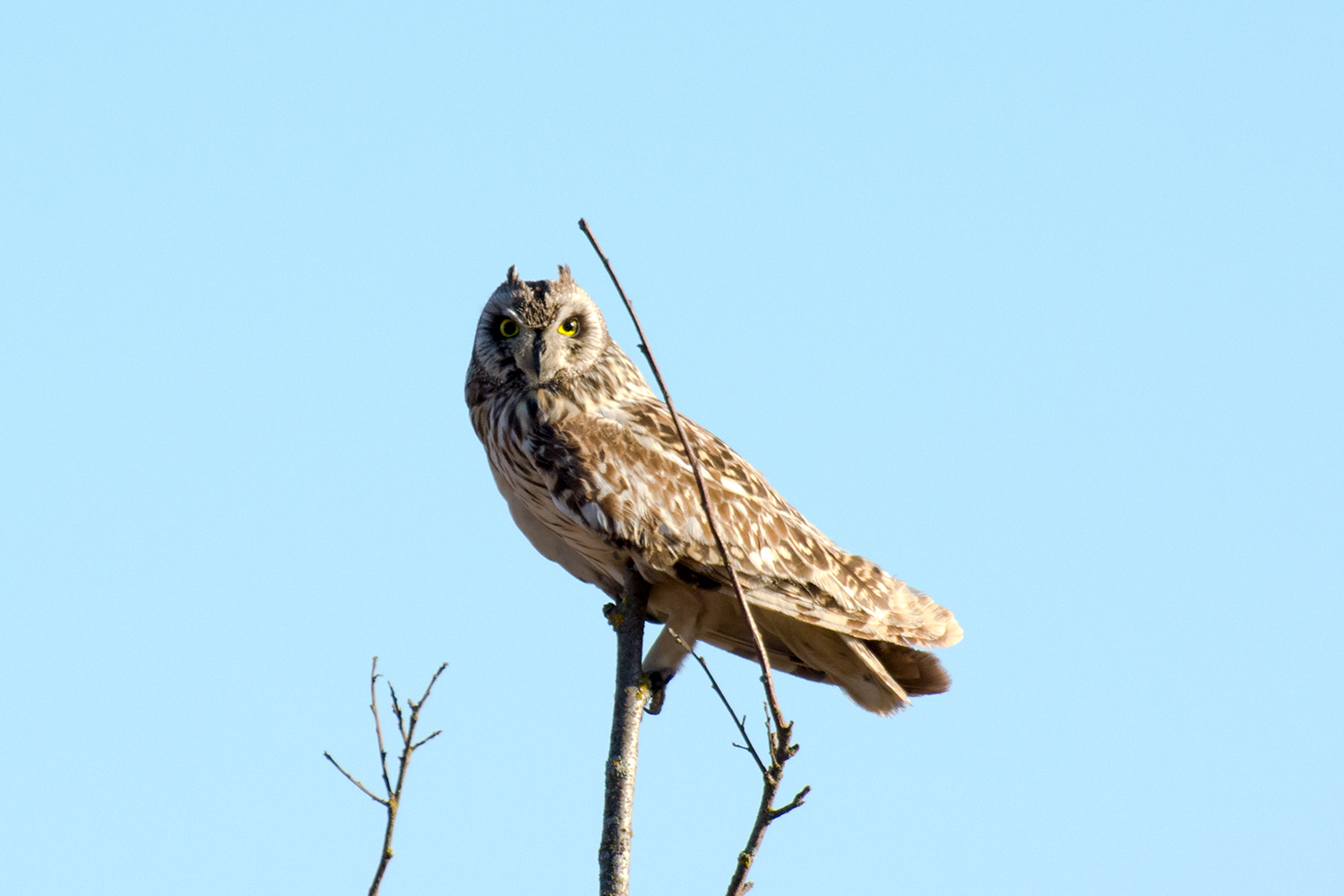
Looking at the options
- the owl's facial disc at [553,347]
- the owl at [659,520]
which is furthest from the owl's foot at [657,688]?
the owl's facial disc at [553,347]

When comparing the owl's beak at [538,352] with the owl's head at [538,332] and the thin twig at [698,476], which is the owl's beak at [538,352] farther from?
the thin twig at [698,476]

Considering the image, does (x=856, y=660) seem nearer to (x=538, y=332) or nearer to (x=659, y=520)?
(x=659, y=520)

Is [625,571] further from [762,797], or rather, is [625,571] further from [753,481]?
[762,797]

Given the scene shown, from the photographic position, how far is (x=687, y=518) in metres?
5.11

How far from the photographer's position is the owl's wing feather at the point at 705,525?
16.6 feet

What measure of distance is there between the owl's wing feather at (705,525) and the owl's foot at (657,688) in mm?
359

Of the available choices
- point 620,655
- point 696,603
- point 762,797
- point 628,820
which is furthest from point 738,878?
point 696,603

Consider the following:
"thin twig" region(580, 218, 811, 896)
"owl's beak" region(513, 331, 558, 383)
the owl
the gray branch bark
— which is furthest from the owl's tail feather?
"thin twig" region(580, 218, 811, 896)

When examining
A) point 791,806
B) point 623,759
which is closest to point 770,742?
point 791,806

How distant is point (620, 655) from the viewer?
15.1 ft

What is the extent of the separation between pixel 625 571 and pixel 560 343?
98 centimetres

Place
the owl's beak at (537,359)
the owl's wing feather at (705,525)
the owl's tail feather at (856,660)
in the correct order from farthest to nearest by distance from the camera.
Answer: the owl's beak at (537,359) < the owl's tail feather at (856,660) < the owl's wing feather at (705,525)

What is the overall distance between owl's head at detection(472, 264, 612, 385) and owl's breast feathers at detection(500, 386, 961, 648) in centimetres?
15

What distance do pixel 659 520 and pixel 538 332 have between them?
38.8 inches
